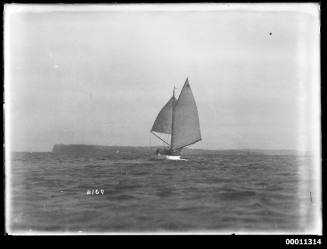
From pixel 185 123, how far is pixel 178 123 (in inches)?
53.7

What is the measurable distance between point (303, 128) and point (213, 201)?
4546mm

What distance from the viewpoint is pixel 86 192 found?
51.5 feet

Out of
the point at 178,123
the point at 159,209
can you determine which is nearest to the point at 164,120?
the point at 178,123

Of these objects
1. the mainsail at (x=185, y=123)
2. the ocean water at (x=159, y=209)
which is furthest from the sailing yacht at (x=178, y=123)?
the ocean water at (x=159, y=209)

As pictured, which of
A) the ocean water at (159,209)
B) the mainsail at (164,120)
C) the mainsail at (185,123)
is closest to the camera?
the ocean water at (159,209)

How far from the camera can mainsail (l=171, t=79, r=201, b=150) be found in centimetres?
4191

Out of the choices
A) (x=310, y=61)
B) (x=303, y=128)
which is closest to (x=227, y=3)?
(x=310, y=61)

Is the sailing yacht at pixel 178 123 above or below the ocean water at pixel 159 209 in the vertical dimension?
above

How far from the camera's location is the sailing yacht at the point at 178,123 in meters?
42.3

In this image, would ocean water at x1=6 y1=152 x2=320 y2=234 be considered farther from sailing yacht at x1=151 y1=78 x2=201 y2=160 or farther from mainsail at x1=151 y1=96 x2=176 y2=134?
mainsail at x1=151 y1=96 x2=176 y2=134

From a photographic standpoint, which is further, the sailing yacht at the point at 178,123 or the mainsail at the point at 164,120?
the mainsail at the point at 164,120

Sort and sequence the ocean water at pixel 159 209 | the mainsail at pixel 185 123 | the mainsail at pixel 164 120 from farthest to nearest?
the mainsail at pixel 164 120 < the mainsail at pixel 185 123 < the ocean water at pixel 159 209

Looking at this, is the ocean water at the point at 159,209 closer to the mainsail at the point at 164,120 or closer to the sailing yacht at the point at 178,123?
the sailing yacht at the point at 178,123

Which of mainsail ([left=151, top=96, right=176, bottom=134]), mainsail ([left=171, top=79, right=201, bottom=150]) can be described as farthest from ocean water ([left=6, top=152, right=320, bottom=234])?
mainsail ([left=151, top=96, right=176, bottom=134])
